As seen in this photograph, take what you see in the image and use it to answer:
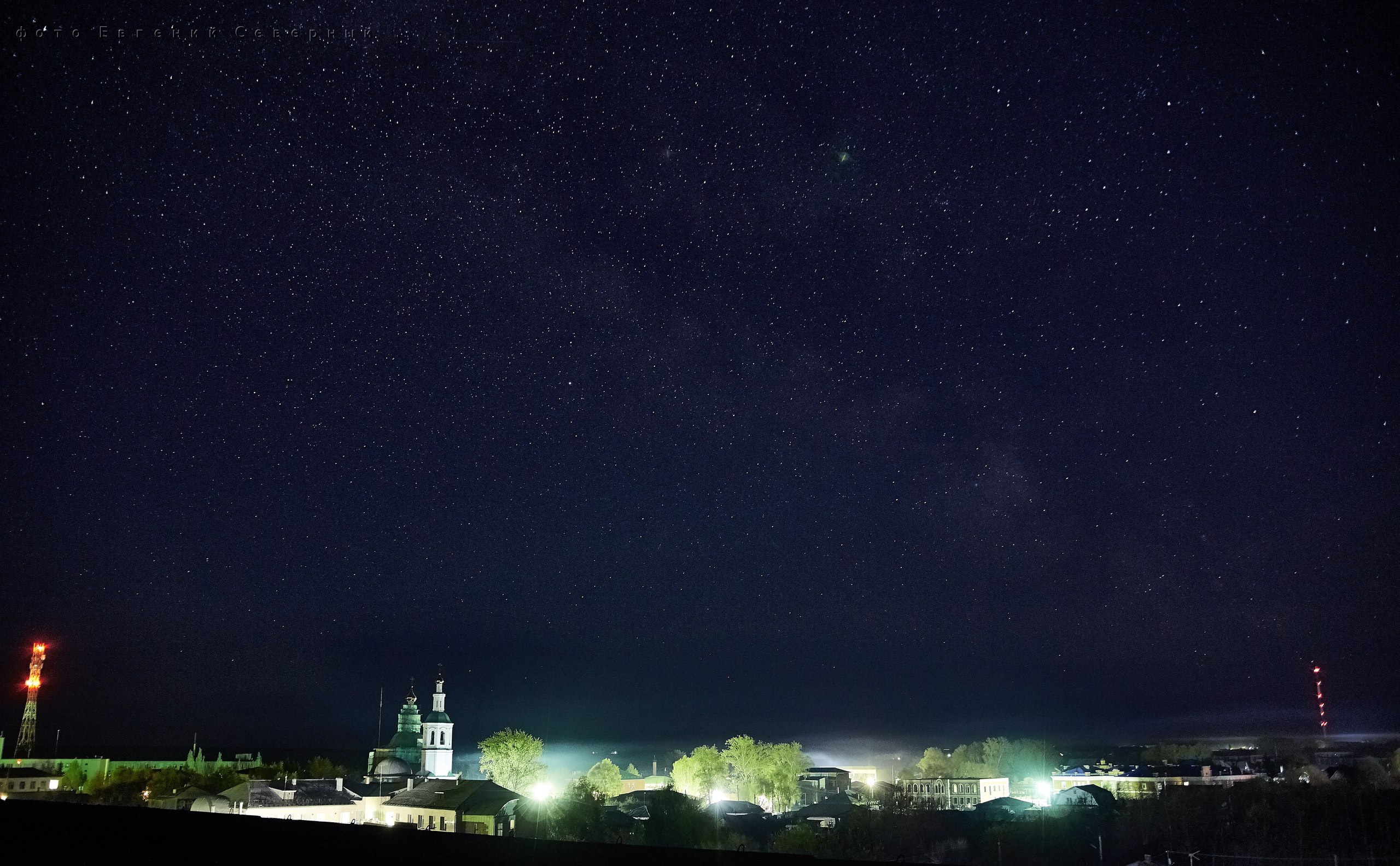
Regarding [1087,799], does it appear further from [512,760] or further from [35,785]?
[35,785]

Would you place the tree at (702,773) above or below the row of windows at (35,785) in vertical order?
above

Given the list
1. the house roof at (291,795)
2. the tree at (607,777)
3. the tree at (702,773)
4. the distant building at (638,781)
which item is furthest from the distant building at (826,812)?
the house roof at (291,795)

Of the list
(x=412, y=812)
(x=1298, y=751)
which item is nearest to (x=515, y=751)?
(x=412, y=812)

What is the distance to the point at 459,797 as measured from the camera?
55.5m

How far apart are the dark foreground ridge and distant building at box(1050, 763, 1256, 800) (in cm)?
8265

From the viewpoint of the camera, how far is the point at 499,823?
4997cm

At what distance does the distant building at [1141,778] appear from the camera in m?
87.0

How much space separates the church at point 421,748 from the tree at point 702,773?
Result: 29.3 metres

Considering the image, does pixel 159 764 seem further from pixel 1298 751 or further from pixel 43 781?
pixel 1298 751

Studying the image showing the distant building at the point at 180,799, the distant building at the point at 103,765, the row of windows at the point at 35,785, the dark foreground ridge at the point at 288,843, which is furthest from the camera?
the distant building at the point at 103,765

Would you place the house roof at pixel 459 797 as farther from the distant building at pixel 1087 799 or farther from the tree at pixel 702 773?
the distant building at pixel 1087 799

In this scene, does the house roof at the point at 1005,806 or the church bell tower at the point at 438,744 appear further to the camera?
the church bell tower at the point at 438,744

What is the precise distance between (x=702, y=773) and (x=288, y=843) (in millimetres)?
72563

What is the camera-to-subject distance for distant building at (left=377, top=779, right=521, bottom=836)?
4981 centimetres
